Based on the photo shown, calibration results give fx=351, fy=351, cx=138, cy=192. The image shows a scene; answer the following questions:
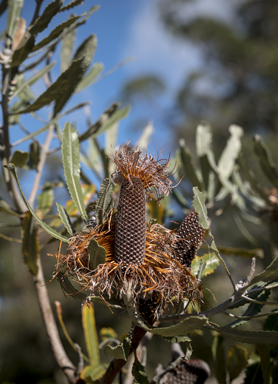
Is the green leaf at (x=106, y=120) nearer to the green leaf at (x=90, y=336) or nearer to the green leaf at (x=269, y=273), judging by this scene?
the green leaf at (x=90, y=336)

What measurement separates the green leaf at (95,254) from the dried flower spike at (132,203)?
0.04 metres

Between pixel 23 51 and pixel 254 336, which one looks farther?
pixel 23 51

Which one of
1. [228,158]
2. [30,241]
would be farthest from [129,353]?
[228,158]

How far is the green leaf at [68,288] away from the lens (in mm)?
610

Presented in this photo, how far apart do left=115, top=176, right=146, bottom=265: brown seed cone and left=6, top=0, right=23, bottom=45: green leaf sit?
2.09ft

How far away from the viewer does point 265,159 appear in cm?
128

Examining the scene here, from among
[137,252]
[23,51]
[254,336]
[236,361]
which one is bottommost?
[236,361]

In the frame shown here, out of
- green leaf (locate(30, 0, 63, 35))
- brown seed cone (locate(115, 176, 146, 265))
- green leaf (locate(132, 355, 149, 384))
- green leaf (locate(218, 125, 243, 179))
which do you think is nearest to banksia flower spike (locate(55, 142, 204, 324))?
brown seed cone (locate(115, 176, 146, 265))

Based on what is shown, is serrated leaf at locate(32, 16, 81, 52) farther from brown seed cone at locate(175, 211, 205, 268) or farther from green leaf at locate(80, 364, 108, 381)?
green leaf at locate(80, 364, 108, 381)

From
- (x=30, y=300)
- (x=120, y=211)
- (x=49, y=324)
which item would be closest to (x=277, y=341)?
(x=120, y=211)

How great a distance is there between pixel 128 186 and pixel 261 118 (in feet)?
47.7

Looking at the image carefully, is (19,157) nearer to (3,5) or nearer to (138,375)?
(3,5)

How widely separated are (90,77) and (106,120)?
18 cm

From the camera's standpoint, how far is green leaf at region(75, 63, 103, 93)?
1175 millimetres
